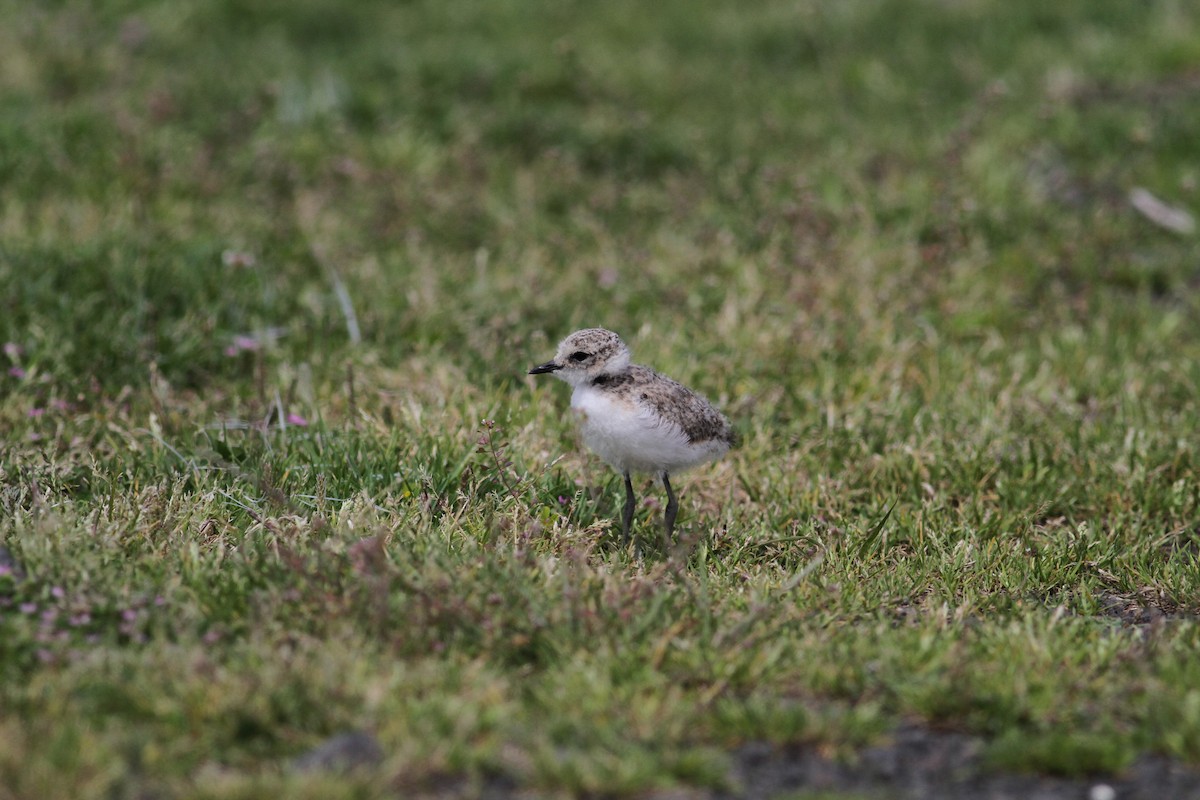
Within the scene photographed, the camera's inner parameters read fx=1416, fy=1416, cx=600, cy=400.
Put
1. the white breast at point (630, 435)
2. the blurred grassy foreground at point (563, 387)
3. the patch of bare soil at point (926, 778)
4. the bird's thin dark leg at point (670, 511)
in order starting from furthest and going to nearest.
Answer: the bird's thin dark leg at point (670, 511) → the white breast at point (630, 435) → the blurred grassy foreground at point (563, 387) → the patch of bare soil at point (926, 778)

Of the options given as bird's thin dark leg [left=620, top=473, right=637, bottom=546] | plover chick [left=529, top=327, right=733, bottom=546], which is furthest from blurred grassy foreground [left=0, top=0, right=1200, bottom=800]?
plover chick [left=529, top=327, right=733, bottom=546]

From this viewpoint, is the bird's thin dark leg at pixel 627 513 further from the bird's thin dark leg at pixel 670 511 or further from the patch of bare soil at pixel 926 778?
the patch of bare soil at pixel 926 778

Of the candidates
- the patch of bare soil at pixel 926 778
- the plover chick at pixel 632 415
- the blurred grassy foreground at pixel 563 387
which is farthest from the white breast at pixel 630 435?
the patch of bare soil at pixel 926 778

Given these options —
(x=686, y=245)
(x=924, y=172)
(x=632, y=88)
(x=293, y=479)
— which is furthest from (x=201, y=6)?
(x=293, y=479)

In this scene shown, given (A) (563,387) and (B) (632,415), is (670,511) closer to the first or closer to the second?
(B) (632,415)

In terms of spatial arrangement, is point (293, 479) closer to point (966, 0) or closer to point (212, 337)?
point (212, 337)

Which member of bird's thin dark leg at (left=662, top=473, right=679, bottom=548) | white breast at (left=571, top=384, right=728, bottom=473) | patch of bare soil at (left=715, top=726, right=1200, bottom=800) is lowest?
patch of bare soil at (left=715, top=726, right=1200, bottom=800)

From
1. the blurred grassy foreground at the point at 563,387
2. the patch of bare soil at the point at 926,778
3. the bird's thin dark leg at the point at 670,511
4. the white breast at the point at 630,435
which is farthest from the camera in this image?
the bird's thin dark leg at the point at 670,511

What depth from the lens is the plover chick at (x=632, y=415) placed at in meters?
5.43

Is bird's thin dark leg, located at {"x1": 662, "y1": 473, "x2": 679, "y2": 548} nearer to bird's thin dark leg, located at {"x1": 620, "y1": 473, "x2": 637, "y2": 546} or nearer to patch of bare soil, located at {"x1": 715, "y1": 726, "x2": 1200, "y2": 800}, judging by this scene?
→ bird's thin dark leg, located at {"x1": 620, "y1": 473, "x2": 637, "y2": 546}

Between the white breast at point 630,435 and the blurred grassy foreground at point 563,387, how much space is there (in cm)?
31

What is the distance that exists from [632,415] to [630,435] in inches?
3.0

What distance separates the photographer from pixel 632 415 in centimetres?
541

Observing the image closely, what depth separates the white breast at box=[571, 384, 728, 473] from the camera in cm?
540
